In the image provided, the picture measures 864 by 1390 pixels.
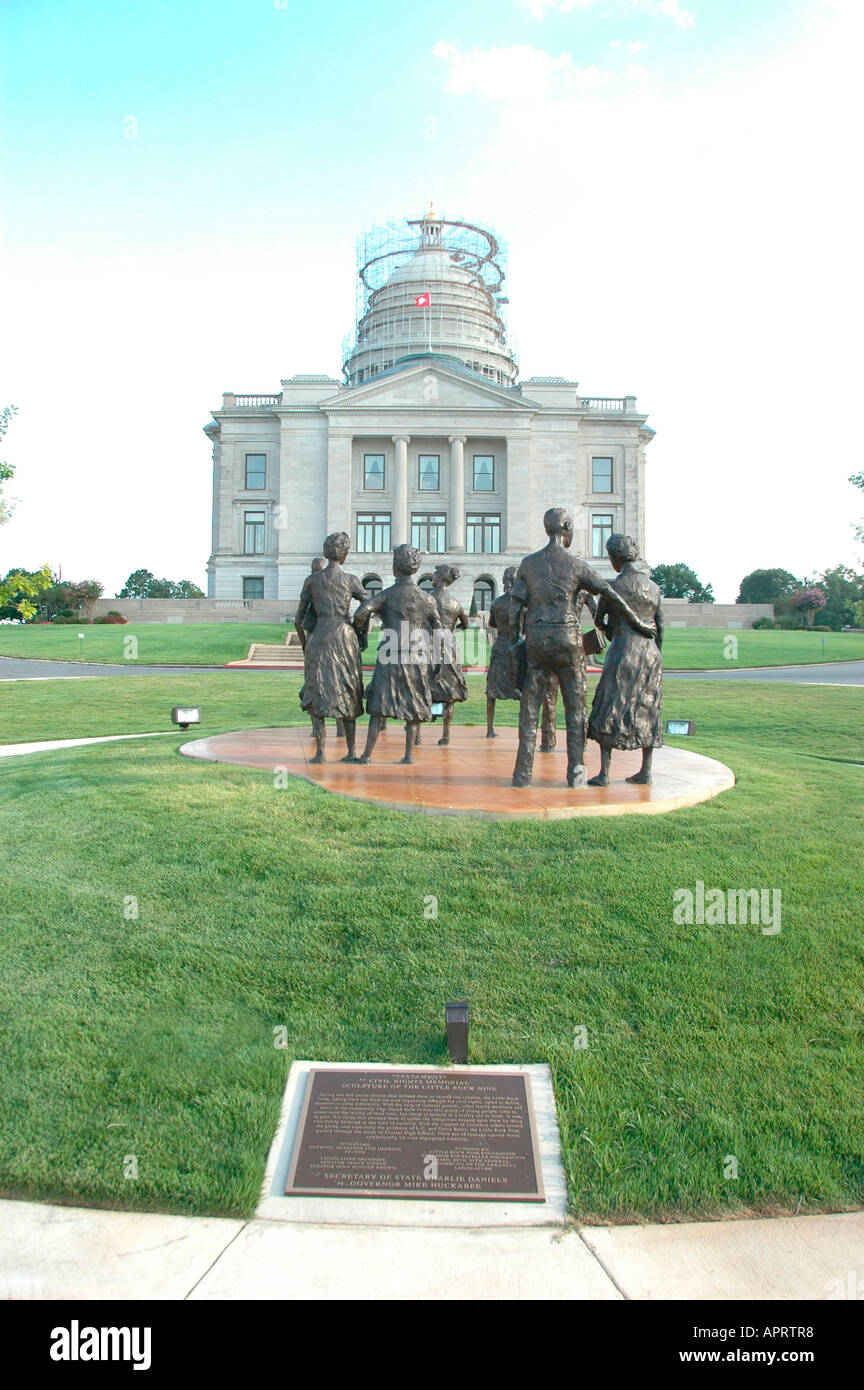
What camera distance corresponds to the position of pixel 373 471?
61.3 m

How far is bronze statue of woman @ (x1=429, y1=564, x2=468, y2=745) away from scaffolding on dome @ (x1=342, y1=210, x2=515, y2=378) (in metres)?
68.5

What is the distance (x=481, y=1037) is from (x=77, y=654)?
3362 centimetres

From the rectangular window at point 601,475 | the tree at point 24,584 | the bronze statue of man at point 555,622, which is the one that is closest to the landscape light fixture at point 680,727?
the bronze statue of man at point 555,622

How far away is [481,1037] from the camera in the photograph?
4.85 m

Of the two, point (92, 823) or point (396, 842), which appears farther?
point (92, 823)

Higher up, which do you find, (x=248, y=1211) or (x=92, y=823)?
(x=92, y=823)

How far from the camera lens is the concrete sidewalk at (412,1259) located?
3.38m

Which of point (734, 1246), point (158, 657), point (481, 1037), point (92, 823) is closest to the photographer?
point (734, 1246)

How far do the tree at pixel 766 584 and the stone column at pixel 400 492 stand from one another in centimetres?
5551

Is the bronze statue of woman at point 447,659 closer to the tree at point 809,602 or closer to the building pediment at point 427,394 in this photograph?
the building pediment at point 427,394
